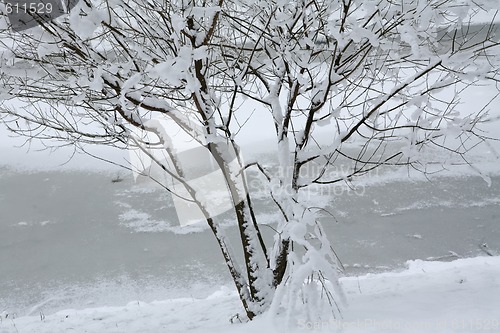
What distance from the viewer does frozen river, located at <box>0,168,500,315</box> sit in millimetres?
6625

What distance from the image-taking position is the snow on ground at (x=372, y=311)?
137 inches

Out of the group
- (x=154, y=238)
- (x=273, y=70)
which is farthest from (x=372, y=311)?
(x=154, y=238)

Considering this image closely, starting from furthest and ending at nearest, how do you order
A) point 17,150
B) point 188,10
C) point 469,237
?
point 17,150 → point 469,237 → point 188,10

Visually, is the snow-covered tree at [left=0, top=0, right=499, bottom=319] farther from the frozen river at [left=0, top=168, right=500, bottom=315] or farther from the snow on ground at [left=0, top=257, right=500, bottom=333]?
the frozen river at [left=0, top=168, right=500, bottom=315]

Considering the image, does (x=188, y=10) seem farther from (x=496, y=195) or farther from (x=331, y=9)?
(x=496, y=195)

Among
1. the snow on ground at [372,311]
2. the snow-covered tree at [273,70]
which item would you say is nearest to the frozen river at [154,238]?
the snow on ground at [372,311]

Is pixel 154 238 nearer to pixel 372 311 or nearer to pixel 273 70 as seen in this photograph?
pixel 273 70

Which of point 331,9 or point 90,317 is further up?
point 331,9

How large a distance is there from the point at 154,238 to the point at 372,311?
4.61 m

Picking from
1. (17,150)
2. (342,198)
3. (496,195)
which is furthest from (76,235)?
(496,195)

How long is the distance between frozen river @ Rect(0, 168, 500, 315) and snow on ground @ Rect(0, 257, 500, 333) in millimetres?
404

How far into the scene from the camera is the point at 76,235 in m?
8.02

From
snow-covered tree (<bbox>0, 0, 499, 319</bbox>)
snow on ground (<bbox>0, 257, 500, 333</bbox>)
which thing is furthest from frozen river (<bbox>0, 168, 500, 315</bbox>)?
snow-covered tree (<bbox>0, 0, 499, 319</bbox>)

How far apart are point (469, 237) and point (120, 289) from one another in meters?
5.03
